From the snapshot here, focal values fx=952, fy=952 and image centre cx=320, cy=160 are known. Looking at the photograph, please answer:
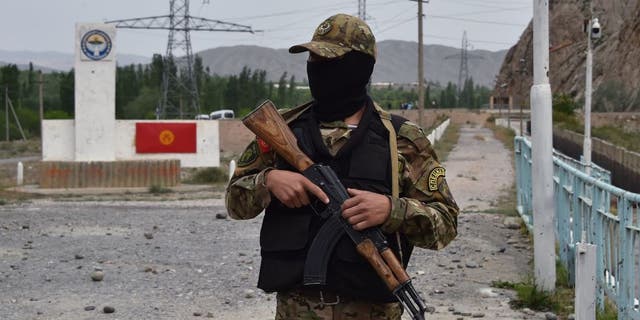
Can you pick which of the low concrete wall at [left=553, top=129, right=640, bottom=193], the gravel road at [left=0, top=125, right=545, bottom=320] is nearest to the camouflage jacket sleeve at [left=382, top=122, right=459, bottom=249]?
the gravel road at [left=0, top=125, right=545, bottom=320]

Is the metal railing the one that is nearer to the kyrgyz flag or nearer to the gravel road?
the gravel road

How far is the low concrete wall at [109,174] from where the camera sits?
25.3 metres

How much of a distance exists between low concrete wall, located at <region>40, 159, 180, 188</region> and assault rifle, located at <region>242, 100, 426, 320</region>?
2315cm

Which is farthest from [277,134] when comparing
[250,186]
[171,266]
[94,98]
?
[94,98]

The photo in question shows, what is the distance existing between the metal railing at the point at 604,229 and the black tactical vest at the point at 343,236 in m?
2.75

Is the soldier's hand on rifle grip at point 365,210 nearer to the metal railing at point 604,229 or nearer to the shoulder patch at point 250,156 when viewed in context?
the shoulder patch at point 250,156

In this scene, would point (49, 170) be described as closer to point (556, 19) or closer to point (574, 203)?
point (574, 203)

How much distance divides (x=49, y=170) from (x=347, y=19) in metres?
23.2

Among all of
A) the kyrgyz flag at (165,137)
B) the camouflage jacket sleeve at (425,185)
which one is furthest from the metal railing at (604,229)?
the kyrgyz flag at (165,137)

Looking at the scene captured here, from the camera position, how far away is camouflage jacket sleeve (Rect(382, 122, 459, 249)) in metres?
3.14

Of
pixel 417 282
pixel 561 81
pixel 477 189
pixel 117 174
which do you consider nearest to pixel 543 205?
pixel 417 282

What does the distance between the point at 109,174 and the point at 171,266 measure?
1652 cm

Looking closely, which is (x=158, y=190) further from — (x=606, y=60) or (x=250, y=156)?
(x=606, y=60)

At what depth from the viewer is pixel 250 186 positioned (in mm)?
3125
